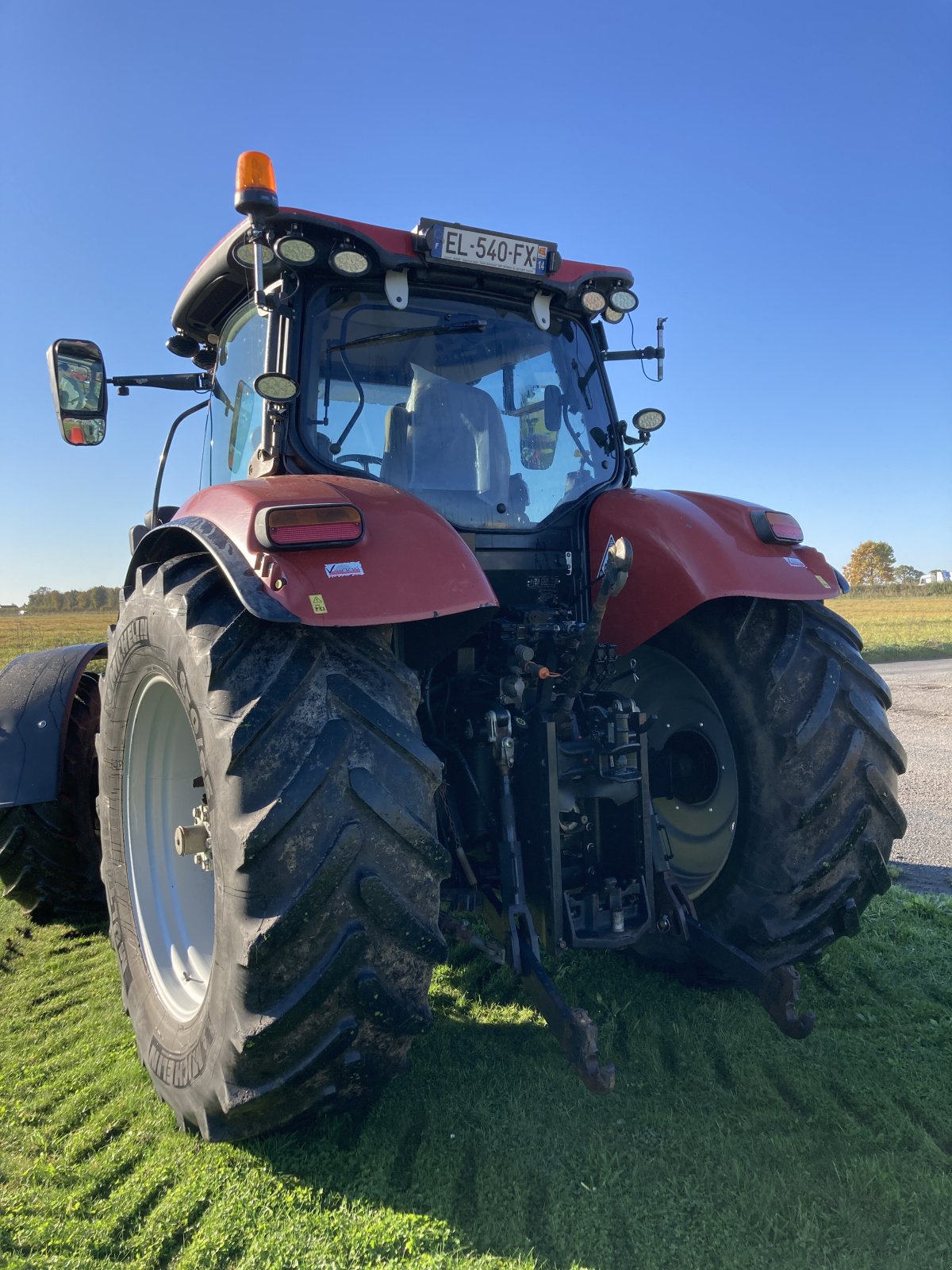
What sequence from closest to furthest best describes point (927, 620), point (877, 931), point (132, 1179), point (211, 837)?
point (211, 837) < point (132, 1179) < point (877, 931) < point (927, 620)

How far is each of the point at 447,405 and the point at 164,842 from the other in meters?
1.70

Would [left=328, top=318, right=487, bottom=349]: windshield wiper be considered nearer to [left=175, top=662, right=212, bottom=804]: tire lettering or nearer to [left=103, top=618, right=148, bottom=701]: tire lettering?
[left=103, top=618, right=148, bottom=701]: tire lettering

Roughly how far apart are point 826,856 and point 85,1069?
233 centimetres

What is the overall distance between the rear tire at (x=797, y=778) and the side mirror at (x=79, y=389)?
Result: 8.11 ft

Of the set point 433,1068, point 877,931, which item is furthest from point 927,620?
point 433,1068

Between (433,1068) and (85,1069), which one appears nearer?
(433,1068)

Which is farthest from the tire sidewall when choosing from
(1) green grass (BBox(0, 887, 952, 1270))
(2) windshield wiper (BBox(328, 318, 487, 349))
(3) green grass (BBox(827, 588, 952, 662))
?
(3) green grass (BBox(827, 588, 952, 662))

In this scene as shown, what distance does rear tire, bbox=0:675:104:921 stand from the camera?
355 cm

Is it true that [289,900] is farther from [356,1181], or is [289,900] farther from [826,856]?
[826,856]

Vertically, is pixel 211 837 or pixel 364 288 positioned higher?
pixel 364 288

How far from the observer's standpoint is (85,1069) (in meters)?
2.56

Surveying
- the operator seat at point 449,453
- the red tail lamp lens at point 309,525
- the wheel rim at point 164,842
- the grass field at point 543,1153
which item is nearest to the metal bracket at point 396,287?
the operator seat at point 449,453

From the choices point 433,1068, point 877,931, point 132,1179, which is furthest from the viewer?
point 877,931

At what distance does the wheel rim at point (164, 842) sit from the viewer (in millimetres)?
2582
